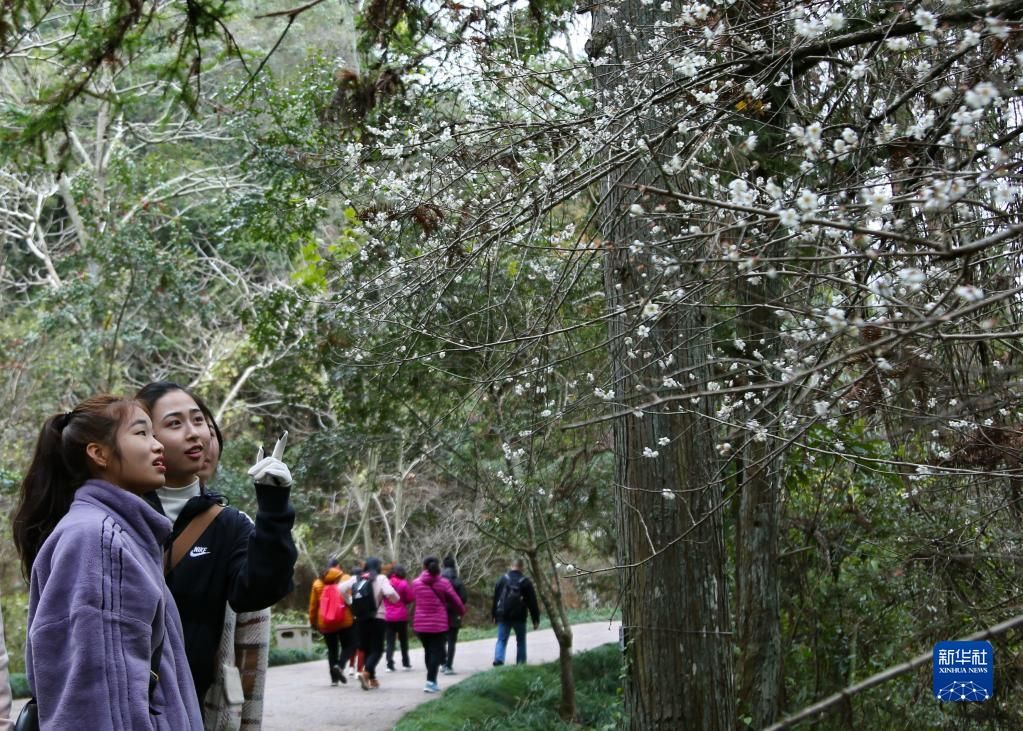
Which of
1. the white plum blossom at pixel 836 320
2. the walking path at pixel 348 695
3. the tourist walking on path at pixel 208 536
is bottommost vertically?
the walking path at pixel 348 695

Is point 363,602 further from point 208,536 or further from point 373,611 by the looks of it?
point 208,536

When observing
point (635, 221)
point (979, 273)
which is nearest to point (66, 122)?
point (635, 221)

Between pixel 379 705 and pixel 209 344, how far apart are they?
1270 cm

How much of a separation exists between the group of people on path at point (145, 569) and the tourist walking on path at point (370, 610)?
10644mm

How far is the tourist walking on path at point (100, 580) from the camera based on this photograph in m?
2.87

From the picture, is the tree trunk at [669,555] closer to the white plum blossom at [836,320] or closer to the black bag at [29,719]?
the white plum blossom at [836,320]

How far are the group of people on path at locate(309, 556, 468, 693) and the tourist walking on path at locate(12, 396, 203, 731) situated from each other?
1080 cm

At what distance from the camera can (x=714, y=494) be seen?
19.9 feet

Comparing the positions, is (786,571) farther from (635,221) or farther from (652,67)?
(652,67)

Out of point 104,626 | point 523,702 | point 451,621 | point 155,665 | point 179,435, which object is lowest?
point 523,702

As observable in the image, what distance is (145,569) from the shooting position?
305 cm

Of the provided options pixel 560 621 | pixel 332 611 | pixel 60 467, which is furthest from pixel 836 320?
pixel 332 611

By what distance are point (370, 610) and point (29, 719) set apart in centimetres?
1126

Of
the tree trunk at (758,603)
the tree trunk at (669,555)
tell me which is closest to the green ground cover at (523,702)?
the tree trunk at (758,603)
